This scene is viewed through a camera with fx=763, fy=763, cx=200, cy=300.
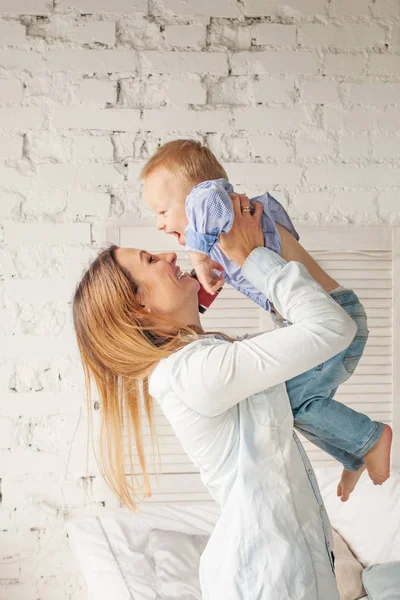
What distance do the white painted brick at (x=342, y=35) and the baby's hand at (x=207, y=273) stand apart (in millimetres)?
1667

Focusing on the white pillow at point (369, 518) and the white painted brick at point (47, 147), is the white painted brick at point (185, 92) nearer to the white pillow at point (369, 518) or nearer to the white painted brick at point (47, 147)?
the white painted brick at point (47, 147)

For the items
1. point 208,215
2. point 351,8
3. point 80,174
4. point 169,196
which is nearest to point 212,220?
point 208,215

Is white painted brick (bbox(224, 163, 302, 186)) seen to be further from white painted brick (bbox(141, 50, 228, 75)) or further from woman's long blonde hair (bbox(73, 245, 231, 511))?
woman's long blonde hair (bbox(73, 245, 231, 511))

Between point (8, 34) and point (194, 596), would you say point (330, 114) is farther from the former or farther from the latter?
point (194, 596)

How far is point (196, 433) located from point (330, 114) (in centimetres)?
196

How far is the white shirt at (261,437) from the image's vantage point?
4.28 feet

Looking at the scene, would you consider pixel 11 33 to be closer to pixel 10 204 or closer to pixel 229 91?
pixel 10 204

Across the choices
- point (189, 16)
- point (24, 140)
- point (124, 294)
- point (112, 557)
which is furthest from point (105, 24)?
point (112, 557)

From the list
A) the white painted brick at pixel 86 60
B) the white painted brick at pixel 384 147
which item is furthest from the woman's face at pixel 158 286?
the white painted brick at pixel 384 147

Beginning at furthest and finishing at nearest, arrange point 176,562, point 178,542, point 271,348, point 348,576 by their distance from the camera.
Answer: point 178,542 → point 176,562 → point 348,576 → point 271,348

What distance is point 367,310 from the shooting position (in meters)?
3.02

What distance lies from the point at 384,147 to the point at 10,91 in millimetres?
1490

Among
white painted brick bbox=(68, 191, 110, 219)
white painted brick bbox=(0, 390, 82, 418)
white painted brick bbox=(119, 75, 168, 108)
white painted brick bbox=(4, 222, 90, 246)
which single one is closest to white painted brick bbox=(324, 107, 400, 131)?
white painted brick bbox=(119, 75, 168, 108)

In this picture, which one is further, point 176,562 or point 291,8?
point 291,8
